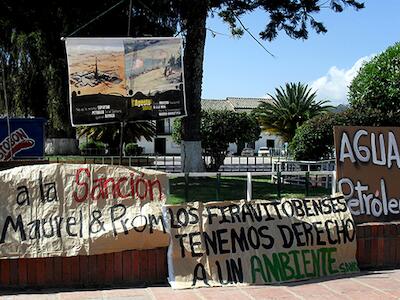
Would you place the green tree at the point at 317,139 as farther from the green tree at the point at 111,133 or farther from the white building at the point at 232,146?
the white building at the point at 232,146

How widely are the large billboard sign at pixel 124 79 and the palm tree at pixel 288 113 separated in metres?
37.2

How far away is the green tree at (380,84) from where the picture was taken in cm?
1375

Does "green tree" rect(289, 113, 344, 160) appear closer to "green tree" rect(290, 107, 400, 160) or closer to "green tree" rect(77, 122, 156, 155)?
"green tree" rect(290, 107, 400, 160)

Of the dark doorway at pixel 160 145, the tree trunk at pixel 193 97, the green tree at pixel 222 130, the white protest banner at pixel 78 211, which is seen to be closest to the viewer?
the white protest banner at pixel 78 211

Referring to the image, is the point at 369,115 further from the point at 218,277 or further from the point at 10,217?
the point at 10,217

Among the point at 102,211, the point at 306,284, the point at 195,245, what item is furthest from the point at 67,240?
the point at 306,284

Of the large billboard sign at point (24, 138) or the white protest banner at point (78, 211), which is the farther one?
the large billboard sign at point (24, 138)

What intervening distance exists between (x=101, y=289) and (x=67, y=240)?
59cm

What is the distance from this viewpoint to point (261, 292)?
535cm

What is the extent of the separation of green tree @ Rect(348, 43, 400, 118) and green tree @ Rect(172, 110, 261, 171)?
476cm

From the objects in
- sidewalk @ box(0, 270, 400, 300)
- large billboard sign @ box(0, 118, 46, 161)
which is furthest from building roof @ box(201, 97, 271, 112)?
sidewalk @ box(0, 270, 400, 300)

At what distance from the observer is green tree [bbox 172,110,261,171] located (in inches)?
734

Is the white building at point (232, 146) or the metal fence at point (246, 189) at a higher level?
the white building at point (232, 146)

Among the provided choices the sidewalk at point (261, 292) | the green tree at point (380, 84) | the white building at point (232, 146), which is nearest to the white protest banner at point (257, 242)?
the sidewalk at point (261, 292)
